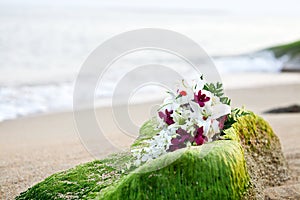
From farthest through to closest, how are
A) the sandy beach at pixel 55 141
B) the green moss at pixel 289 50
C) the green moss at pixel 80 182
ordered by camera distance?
1. the green moss at pixel 289 50
2. the sandy beach at pixel 55 141
3. the green moss at pixel 80 182

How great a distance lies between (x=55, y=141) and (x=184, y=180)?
4.78 m

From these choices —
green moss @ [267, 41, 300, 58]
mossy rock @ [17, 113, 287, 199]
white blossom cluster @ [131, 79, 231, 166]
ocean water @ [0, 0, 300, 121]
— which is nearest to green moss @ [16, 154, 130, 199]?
mossy rock @ [17, 113, 287, 199]

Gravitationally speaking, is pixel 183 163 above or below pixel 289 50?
below

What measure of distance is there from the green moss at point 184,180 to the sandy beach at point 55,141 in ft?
6.35

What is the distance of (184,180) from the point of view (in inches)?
127

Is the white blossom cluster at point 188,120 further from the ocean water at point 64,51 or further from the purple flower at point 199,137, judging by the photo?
the ocean water at point 64,51

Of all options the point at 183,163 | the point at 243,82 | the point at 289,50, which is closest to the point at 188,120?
the point at 183,163

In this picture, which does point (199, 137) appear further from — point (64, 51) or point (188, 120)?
point (64, 51)

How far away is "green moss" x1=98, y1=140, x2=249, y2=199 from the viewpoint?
10.5 feet

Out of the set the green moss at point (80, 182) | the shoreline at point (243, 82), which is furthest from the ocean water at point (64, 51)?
the green moss at point (80, 182)

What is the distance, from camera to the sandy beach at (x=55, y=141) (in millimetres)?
5492

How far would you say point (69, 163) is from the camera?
600 centimetres

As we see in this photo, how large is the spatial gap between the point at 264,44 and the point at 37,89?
15143 millimetres

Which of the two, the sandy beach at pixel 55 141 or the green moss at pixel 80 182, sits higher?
the sandy beach at pixel 55 141
